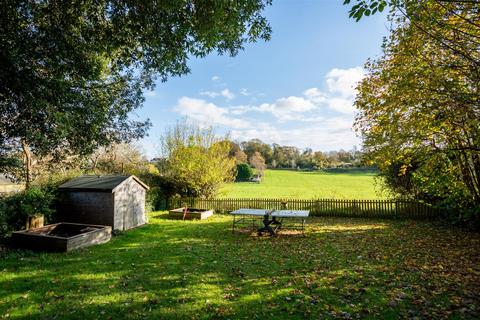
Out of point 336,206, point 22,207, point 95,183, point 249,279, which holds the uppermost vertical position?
point 95,183

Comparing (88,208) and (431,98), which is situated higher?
(431,98)

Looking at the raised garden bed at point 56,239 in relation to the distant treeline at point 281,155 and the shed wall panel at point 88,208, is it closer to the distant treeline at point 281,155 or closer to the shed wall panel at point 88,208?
the shed wall panel at point 88,208

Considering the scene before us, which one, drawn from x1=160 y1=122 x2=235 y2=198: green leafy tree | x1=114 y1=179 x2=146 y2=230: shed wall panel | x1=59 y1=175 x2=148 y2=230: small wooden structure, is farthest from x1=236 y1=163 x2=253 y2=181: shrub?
x1=59 y1=175 x2=148 y2=230: small wooden structure

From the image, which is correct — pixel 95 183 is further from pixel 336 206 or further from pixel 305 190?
pixel 305 190

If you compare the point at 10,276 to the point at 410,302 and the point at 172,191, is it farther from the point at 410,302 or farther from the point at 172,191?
the point at 172,191

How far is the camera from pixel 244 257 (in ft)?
28.2

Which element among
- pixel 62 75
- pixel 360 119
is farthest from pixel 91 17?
pixel 360 119

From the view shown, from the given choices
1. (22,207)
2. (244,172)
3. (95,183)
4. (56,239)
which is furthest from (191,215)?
(244,172)

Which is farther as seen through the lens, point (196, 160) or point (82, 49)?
point (196, 160)

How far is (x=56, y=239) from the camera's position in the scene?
9.41 m

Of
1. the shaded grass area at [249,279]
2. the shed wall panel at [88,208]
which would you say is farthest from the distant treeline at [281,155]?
the shaded grass area at [249,279]

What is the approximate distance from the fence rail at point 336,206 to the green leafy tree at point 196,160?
4.18ft

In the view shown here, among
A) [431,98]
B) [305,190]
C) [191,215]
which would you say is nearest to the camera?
[431,98]

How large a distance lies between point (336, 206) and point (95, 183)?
14094 millimetres
